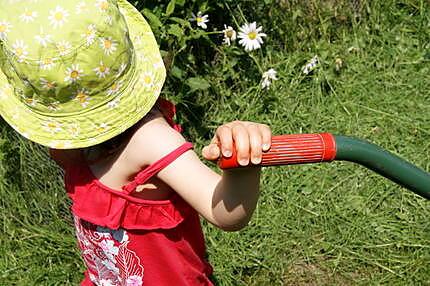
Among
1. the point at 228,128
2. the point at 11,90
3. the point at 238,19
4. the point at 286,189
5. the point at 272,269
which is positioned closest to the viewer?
the point at 228,128

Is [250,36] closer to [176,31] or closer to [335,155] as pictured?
[176,31]

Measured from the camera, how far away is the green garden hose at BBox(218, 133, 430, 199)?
106 cm

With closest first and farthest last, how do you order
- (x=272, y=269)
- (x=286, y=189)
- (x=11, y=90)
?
1. (x=11, y=90)
2. (x=272, y=269)
3. (x=286, y=189)

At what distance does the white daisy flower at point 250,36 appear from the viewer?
9.59 feet

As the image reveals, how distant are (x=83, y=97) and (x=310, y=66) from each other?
1876mm

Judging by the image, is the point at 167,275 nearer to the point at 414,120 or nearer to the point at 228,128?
the point at 228,128

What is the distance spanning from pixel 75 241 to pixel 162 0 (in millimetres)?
979

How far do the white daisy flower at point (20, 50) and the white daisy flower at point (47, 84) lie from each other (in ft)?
0.19

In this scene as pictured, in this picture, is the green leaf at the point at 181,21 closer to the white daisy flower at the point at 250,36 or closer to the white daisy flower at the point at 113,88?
the white daisy flower at the point at 250,36

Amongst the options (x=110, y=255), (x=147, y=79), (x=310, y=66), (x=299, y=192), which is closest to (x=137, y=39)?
(x=147, y=79)

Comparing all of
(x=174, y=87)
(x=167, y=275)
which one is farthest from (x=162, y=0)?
(x=167, y=275)

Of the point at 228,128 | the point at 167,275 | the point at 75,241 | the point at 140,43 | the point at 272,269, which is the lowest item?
the point at 272,269

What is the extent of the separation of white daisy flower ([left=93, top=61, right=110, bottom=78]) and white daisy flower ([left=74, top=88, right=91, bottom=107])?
0.04 metres

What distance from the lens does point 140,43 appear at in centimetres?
159
